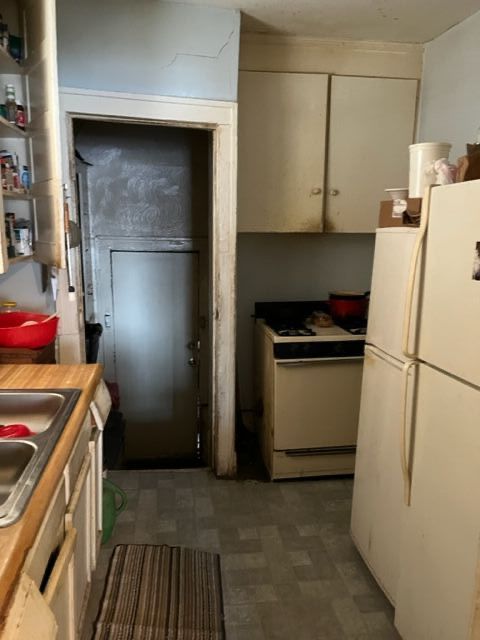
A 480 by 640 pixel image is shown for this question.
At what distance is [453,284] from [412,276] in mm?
190

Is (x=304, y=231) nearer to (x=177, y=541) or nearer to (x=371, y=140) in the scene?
(x=371, y=140)

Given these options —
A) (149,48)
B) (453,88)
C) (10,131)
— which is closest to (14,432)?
(10,131)

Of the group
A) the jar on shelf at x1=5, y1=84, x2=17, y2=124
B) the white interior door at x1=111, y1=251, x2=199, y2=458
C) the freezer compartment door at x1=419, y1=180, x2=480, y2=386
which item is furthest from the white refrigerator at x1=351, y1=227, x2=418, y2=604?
the white interior door at x1=111, y1=251, x2=199, y2=458

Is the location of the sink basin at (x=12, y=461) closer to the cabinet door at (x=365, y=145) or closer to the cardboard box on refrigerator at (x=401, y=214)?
the cardboard box on refrigerator at (x=401, y=214)

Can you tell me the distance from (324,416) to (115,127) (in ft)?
7.73

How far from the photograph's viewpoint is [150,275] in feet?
11.9

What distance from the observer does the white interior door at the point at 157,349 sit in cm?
361

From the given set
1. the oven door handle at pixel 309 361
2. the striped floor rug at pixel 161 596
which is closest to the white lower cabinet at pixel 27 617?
the striped floor rug at pixel 161 596

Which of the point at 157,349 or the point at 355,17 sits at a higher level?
the point at 355,17

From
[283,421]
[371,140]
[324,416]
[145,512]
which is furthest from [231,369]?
[371,140]

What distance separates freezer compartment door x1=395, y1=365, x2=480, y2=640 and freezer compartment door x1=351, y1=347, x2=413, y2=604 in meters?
0.11

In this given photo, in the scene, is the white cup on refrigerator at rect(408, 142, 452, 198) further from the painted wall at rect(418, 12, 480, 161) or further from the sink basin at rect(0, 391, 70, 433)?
the sink basin at rect(0, 391, 70, 433)

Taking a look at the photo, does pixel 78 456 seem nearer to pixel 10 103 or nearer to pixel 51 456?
pixel 51 456

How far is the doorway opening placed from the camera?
342 centimetres
